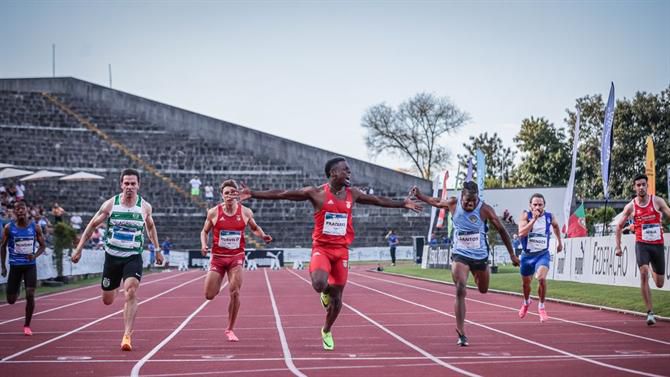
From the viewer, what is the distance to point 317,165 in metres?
61.4

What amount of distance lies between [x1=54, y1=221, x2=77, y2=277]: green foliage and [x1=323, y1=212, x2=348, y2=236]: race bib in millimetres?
20479

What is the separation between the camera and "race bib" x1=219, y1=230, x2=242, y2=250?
12.7m

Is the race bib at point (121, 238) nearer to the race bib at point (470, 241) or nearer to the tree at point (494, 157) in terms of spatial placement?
the race bib at point (470, 241)

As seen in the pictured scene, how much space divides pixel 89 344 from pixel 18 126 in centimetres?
5148

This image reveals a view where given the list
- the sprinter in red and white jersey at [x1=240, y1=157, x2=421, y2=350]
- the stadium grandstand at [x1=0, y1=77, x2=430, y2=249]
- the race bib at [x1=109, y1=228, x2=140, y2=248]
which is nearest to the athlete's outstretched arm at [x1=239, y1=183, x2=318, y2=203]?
the sprinter in red and white jersey at [x1=240, y1=157, x2=421, y2=350]

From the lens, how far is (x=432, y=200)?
11484 millimetres

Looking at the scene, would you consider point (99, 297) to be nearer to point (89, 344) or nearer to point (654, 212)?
point (89, 344)

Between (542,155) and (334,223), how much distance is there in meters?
66.7

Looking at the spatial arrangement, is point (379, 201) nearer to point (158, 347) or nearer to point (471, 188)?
point (471, 188)

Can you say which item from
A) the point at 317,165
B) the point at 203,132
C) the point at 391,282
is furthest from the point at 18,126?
the point at 391,282

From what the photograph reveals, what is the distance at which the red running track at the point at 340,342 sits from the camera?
943 cm

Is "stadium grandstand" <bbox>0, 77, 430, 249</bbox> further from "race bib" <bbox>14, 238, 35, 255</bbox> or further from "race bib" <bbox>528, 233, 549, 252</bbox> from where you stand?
"race bib" <bbox>528, 233, 549, 252</bbox>

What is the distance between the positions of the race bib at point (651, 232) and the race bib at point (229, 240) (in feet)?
19.3

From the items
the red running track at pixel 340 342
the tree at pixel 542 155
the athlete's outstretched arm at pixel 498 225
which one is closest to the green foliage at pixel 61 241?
the red running track at pixel 340 342
